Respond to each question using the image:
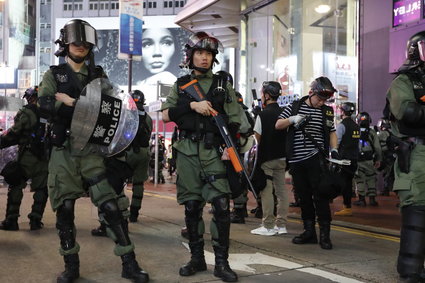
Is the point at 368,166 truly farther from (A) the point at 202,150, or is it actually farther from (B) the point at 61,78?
(B) the point at 61,78

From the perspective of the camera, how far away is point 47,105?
3643mm

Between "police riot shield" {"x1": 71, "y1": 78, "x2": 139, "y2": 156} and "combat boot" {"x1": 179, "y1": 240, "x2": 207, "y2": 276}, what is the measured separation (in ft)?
3.34

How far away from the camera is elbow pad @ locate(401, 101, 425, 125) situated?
3.59m

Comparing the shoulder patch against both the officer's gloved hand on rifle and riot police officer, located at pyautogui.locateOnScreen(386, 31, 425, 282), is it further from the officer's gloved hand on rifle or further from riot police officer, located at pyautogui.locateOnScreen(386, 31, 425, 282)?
the officer's gloved hand on rifle

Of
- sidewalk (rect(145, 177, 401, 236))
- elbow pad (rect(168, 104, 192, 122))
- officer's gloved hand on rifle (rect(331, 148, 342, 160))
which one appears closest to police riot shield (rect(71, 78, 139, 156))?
elbow pad (rect(168, 104, 192, 122))

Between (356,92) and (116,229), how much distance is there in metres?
9.83

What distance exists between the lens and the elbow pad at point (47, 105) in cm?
364

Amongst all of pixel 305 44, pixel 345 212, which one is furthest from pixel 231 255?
pixel 305 44

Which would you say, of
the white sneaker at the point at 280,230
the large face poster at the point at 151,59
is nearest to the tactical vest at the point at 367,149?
the white sneaker at the point at 280,230

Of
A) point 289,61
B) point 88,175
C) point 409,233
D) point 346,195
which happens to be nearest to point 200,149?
point 88,175

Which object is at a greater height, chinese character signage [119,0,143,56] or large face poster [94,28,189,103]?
large face poster [94,28,189,103]

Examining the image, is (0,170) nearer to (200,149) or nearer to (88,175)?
(88,175)

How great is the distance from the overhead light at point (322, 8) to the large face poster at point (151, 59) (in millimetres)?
48634

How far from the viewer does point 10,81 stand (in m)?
30.5
